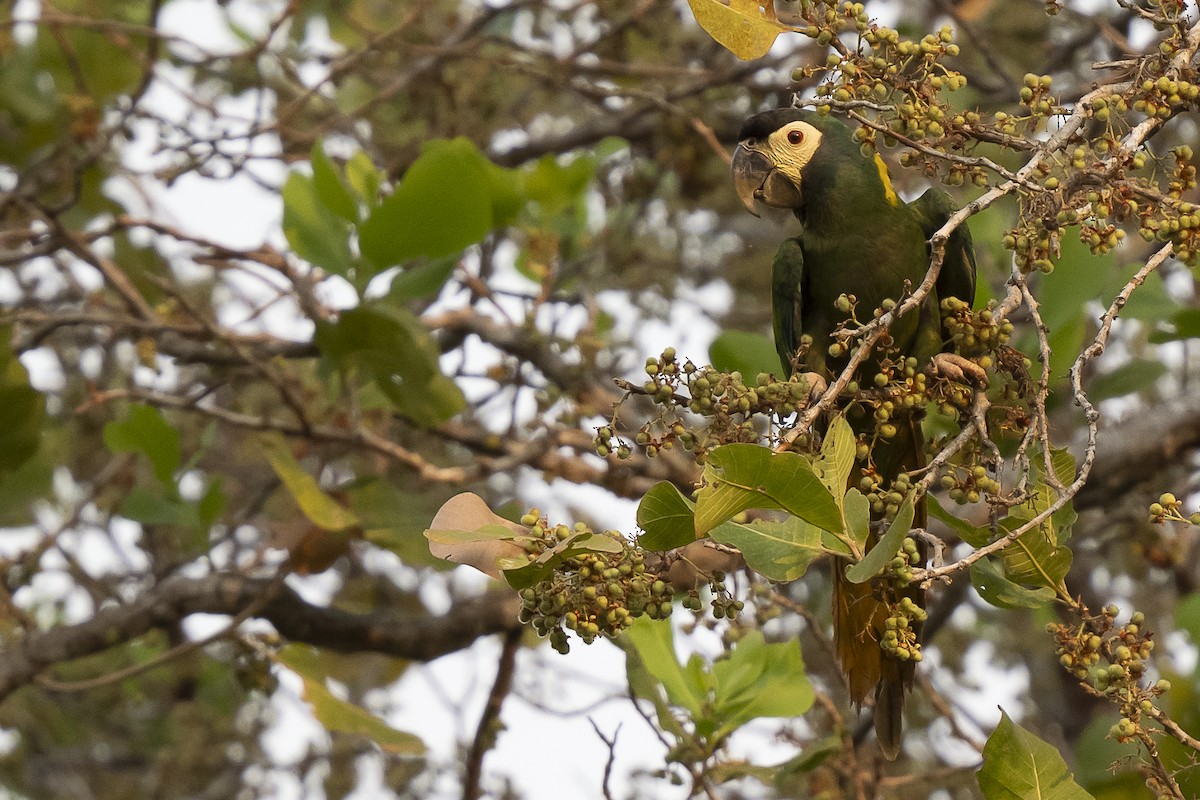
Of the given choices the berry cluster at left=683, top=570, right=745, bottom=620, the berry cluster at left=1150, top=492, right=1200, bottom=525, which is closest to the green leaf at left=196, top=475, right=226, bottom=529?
the berry cluster at left=683, top=570, right=745, bottom=620

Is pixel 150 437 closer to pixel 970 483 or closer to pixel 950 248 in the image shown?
pixel 950 248

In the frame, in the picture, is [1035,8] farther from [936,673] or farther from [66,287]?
[66,287]

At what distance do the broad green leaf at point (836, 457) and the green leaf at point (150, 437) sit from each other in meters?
1.68

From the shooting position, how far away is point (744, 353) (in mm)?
2738

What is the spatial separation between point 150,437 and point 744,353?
1290 millimetres

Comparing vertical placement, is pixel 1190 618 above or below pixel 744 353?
below

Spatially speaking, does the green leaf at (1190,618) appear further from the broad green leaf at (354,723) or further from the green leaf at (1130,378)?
the broad green leaf at (354,723)

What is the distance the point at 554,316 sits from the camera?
3199 millimetres

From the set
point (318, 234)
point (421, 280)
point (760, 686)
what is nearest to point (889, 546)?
point (760, 686)

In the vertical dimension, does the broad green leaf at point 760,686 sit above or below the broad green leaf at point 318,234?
below

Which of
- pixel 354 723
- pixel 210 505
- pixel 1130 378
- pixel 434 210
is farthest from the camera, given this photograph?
pixel 1130 378

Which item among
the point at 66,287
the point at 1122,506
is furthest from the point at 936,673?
the point at 66,287

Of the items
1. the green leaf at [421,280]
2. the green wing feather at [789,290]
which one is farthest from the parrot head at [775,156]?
the green leaf at [421,280]

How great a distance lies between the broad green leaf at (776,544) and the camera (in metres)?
1.31
